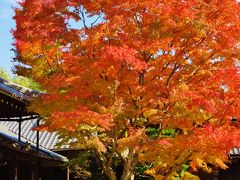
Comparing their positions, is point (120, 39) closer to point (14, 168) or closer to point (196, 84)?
point (196, 84)

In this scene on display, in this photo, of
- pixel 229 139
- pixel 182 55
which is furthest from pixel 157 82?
pixel 229 139

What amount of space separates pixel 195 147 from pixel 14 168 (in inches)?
284

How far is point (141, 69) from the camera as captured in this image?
12.6 metres

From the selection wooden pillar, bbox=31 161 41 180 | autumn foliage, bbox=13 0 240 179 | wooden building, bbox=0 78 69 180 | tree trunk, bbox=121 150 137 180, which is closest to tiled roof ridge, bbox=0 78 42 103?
wooden building, bbox=0 78 69 180

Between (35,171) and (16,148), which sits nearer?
(16,148)

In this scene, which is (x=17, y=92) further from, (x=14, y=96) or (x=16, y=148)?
(x=16, y=148)

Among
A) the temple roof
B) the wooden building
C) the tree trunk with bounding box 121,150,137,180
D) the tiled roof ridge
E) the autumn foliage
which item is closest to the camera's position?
the autumn foliage

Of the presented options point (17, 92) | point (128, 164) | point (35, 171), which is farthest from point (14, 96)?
point (35, 171)

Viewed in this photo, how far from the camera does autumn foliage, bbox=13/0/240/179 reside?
39.3 feet

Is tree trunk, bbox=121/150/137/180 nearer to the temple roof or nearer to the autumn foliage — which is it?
the autumn foliage

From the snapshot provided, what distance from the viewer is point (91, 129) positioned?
12508 millimetres

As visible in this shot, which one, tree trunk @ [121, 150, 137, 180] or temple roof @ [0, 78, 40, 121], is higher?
temple roof @ [0, 78, 40, 121]

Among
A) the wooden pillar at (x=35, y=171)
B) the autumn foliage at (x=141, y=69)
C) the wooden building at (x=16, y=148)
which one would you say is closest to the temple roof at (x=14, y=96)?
the wooden building at (x=16, y=148)

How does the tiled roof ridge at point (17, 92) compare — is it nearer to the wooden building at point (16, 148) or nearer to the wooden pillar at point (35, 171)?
the wooden building at point (16, 148)
